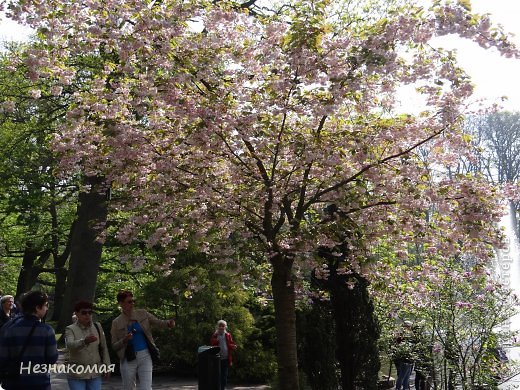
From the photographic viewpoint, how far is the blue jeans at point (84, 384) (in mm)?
7469

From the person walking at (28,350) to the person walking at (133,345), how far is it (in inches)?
92.2

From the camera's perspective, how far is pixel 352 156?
29.0 ft

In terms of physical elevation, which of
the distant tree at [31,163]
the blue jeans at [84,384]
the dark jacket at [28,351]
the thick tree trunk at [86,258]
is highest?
the distant tree at [31,163]

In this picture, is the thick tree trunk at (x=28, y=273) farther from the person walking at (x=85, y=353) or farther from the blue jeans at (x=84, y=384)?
the blue jeans at (x=84, y=384)

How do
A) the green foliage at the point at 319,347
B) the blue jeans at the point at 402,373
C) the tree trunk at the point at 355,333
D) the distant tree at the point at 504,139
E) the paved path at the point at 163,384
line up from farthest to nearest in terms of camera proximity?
the distant tree at the point at 504,139, the paved path at the point at 163,384, the blue jeans at the point at 402,373, the green foliage at the point at 319,347, the tree trunk at the point at 355,333

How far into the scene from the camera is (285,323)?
31.2 ft

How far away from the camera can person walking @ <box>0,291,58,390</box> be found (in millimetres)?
5891

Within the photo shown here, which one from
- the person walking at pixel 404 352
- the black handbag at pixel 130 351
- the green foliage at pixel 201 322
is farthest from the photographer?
the green foliage at pixel 201 322

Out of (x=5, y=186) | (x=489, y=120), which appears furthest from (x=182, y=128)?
(x=489, y=120)

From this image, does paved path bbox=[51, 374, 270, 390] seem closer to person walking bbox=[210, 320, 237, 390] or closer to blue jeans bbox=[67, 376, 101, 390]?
person walking bbox=[210, 320, 237, 390]

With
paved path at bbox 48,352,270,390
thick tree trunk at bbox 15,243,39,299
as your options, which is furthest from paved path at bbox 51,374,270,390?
thick tree trunk at bbox 15,243,39,299

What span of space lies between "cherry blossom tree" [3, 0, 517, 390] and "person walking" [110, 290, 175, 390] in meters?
1.48

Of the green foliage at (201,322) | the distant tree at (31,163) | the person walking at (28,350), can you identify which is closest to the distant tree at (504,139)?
the distant tree at (31,163)

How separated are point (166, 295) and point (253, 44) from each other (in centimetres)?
1017
